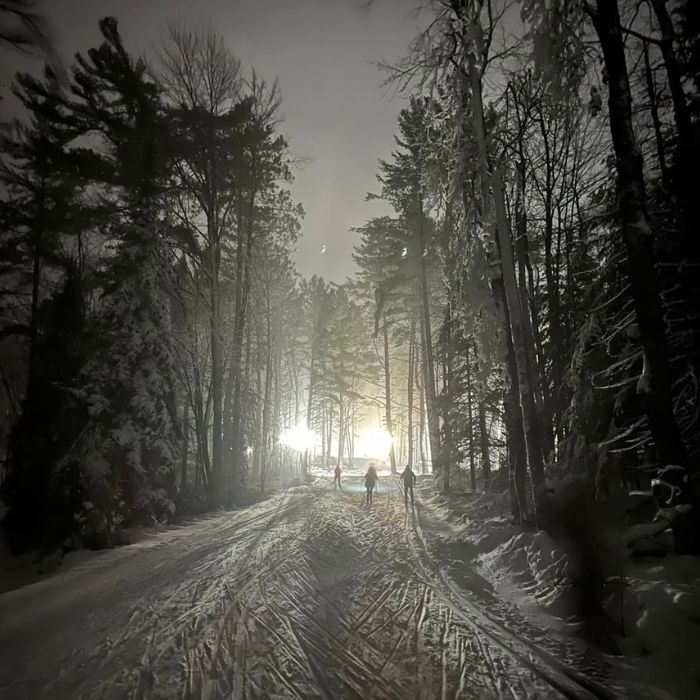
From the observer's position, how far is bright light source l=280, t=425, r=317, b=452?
3481 cm

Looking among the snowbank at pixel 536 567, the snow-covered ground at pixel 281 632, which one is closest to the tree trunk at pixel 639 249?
the snowbank at pixel 536 567

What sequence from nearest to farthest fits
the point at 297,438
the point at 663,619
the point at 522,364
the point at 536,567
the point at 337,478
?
the point at 663,619 → the point at 536,567 → the point at 522,364 → the point at 337,478 → the point at 297,438

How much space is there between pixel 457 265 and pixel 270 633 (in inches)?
367

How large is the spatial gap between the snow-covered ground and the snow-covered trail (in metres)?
0.02

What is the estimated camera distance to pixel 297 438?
122 feet

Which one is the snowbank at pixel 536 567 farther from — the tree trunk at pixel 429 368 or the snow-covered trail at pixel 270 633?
the tree trunk at pixel 429 368

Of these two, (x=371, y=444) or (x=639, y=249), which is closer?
(x=639, y=249)

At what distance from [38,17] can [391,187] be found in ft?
58.5

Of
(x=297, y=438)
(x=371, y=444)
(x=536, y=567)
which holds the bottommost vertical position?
(x=536, y=567)

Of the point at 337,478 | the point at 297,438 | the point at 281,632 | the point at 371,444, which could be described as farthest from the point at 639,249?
the point at 371,444

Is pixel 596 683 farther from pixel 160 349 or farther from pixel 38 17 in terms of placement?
pixel 160 349

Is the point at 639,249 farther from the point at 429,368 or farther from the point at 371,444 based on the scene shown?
the point at 371,444

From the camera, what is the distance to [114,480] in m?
9.66

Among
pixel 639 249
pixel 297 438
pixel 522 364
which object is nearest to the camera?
pixel 639 249
